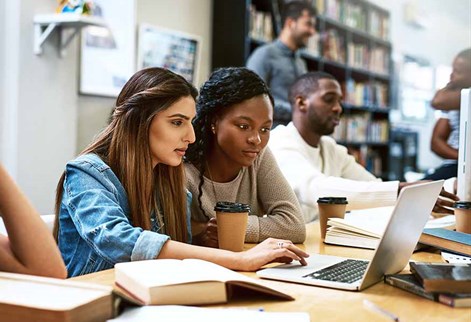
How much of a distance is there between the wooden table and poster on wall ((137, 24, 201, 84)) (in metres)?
3.12

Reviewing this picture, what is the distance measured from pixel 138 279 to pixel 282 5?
446cm

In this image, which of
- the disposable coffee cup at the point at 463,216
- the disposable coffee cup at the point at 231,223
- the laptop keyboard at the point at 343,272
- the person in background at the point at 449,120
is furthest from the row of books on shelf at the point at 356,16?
the laptop keyboard at the point at 343,272

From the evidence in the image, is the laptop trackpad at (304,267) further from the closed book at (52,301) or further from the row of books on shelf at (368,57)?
the row of books on shelf at (368,57)

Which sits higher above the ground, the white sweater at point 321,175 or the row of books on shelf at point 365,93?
the row of books on shelf at point 365,93

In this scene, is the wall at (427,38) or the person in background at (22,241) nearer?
the person in background at (22,241)

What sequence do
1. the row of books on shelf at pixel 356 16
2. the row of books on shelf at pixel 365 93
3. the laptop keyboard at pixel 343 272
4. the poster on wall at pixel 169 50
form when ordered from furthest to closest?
the row of books on shelf at pixel 365 93 < the row of books on shelf at pixel 356 16 < the poster on wall at pixel 169 50 < the laptop keyboard at pixel 343 272

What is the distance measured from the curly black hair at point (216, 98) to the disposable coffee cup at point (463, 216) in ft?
2.08

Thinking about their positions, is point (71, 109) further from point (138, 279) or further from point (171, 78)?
point (138, 279)

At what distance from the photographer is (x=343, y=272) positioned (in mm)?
1252

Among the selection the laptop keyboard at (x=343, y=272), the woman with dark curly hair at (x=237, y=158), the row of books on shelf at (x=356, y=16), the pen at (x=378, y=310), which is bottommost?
the pen at (x=378, y=310)

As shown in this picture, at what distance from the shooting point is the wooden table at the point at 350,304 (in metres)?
0.97

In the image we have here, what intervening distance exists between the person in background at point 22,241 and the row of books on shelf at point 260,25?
379 cm

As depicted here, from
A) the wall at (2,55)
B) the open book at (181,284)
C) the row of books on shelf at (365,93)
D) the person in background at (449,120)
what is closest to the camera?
the open book at (181,284)

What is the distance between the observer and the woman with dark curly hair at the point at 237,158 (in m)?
Answer: 1.82
